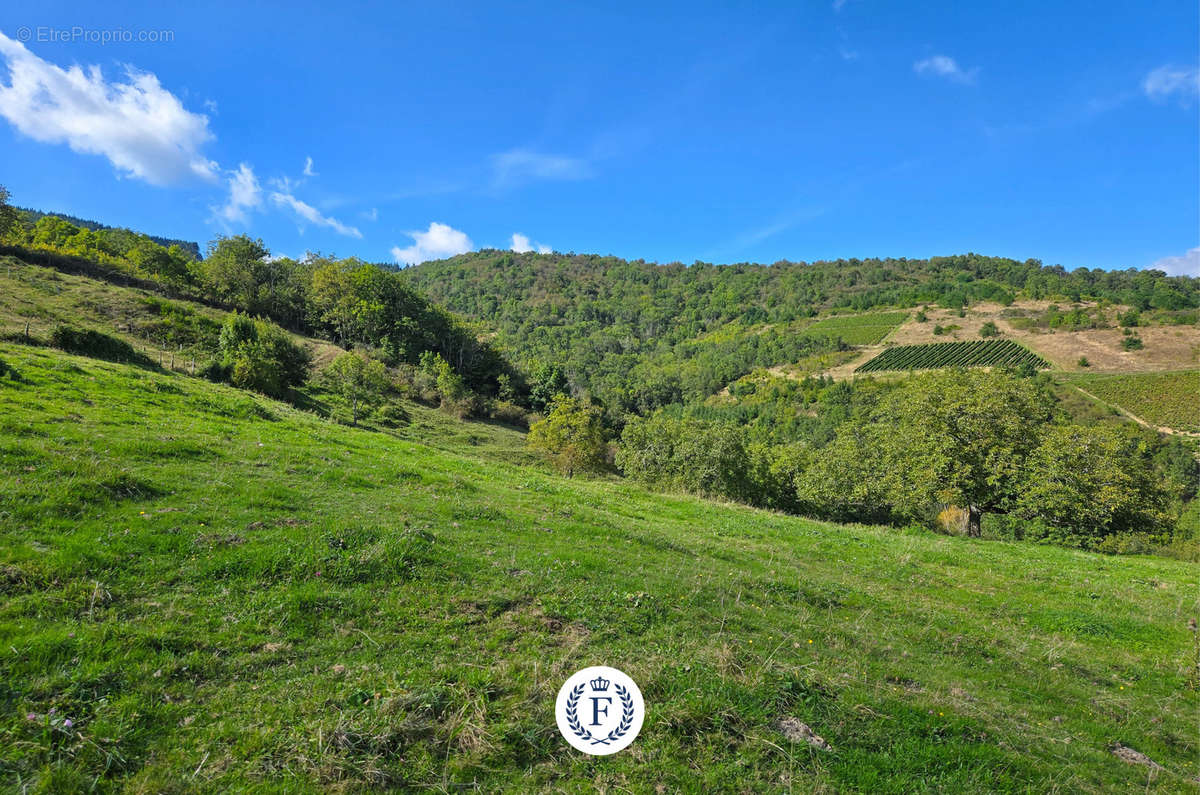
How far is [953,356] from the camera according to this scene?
153750 mm

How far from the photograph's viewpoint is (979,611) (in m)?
11.7

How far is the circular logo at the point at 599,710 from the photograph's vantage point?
515 centimetres

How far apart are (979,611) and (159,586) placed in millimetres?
16923

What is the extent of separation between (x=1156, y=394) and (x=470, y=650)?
165 meters

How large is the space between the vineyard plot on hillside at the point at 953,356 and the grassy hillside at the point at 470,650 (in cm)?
16484

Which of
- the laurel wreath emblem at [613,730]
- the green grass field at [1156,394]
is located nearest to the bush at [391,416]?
the laurel wreath emblem at [613,730]

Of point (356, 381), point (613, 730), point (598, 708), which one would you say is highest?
point (356, 381)

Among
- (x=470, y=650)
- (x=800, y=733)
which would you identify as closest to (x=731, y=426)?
(x=800, y=733)

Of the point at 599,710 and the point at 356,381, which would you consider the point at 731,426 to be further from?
the point at 599,710

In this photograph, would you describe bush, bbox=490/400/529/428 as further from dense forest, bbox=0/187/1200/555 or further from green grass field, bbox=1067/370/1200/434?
green grass field, bbox=1067/370/1200/434

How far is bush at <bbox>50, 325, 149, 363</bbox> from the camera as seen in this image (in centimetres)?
2936

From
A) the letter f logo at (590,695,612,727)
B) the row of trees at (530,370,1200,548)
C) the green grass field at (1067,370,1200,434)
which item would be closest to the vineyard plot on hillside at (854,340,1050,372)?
the green grass field at (1067,370,1200,434)

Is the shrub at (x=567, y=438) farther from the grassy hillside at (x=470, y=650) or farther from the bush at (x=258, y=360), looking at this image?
the grassy hillside at (x=470, y=650)

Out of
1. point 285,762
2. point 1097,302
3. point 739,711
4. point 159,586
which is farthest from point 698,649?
point 1097,302
